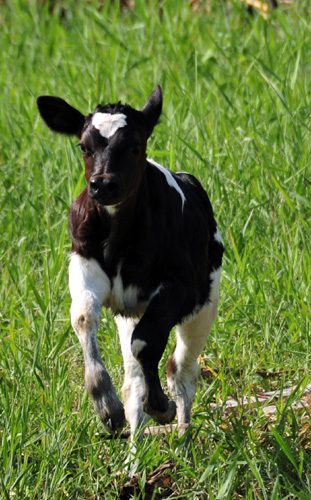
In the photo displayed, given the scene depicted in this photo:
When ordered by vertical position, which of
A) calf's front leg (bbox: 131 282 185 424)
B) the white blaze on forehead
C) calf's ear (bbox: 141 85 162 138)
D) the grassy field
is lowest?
the grassy field

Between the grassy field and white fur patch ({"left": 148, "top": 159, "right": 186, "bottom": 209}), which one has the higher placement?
white fur patch ({"left": 148, "top": 159, "right": 186, "bottom": 209})

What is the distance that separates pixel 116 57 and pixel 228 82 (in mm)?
1031

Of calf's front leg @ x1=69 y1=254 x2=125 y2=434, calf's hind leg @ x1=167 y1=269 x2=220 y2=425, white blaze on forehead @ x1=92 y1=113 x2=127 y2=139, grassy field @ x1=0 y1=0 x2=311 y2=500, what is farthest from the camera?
calf's hind leg @ x1=167 y1=269 x2=220 y2=425

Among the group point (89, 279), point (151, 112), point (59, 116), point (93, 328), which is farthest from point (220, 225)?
point (93, 328)

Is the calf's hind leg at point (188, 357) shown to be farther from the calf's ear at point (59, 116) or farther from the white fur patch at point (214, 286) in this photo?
the calf's ear at point (59, 116)

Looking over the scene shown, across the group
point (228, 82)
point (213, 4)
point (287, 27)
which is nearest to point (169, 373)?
point (228, 82)

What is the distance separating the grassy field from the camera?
184 inches

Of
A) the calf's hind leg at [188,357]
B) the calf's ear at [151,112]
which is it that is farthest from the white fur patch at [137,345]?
the calf's ear at [151,112]

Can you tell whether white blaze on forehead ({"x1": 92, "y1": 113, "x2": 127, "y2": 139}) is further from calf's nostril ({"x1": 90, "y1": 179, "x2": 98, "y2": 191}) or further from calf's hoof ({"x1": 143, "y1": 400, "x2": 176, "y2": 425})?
calf's hoof ({"x1": 143, "y1": 400, "x2": 176, "y2": 425})

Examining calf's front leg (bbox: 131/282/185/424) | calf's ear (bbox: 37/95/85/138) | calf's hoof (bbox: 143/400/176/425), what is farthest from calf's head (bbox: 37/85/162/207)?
calf's hoof (bbox: 143/400/176/425)

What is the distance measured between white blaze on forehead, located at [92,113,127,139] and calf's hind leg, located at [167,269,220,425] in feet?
3.87

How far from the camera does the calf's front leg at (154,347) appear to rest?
4441 millimetres

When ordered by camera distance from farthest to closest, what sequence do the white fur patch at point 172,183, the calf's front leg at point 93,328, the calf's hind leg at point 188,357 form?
1. the calf's hind leg at point 188,357
2. the white fur patch at point 172,183
3. the calf's front leg at point 93,328

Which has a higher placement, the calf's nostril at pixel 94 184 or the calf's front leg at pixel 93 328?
the calf's nostril at pixel 94 184
